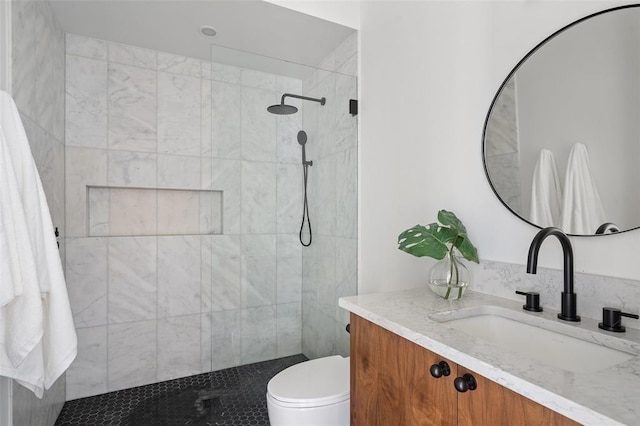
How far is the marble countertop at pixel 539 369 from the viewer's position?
62 cm

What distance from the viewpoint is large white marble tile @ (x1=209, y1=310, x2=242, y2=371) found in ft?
6.35

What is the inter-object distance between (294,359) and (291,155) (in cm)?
114

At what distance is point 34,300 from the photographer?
48.3 inches

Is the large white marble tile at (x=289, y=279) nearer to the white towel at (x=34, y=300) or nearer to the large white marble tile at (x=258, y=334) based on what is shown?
the large white marble tile at (x=258, y=334)

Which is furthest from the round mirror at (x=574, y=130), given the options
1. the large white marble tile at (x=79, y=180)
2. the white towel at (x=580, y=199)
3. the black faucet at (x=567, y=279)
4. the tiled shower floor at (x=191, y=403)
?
the large white marble tile at (x=79, y=180)

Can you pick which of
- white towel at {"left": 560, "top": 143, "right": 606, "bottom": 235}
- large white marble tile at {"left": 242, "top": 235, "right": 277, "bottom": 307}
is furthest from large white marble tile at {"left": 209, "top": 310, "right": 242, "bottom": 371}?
white towel at {"left": 560, "top": 143, "right": 606, "bottom": 235}

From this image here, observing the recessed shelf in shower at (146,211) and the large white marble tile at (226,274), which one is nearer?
the large white marble tile at (226,274)

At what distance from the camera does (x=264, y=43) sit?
248 cm

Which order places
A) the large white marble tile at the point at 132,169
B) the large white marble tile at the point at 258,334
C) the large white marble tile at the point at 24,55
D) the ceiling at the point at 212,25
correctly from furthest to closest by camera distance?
the large white marble tile at the point at 132,169 < the ceiling at the point at 212,25 < the large white marble tile at the point at 258,334 < the large white marble tile at the point at 24,55

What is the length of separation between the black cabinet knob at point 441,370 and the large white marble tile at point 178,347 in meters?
2.25

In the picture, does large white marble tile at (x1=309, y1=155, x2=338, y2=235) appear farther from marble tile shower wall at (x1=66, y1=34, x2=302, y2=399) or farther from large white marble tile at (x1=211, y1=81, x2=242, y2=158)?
large white marble tile at (x1=211, y1=81, x2=242, y2=158)

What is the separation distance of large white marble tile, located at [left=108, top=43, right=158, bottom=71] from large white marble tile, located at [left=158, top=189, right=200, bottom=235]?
0.94 meters

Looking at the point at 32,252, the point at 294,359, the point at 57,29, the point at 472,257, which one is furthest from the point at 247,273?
the point at 57,29

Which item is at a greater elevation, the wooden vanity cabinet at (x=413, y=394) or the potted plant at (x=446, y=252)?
the potted plant at (x=446, y=252)
